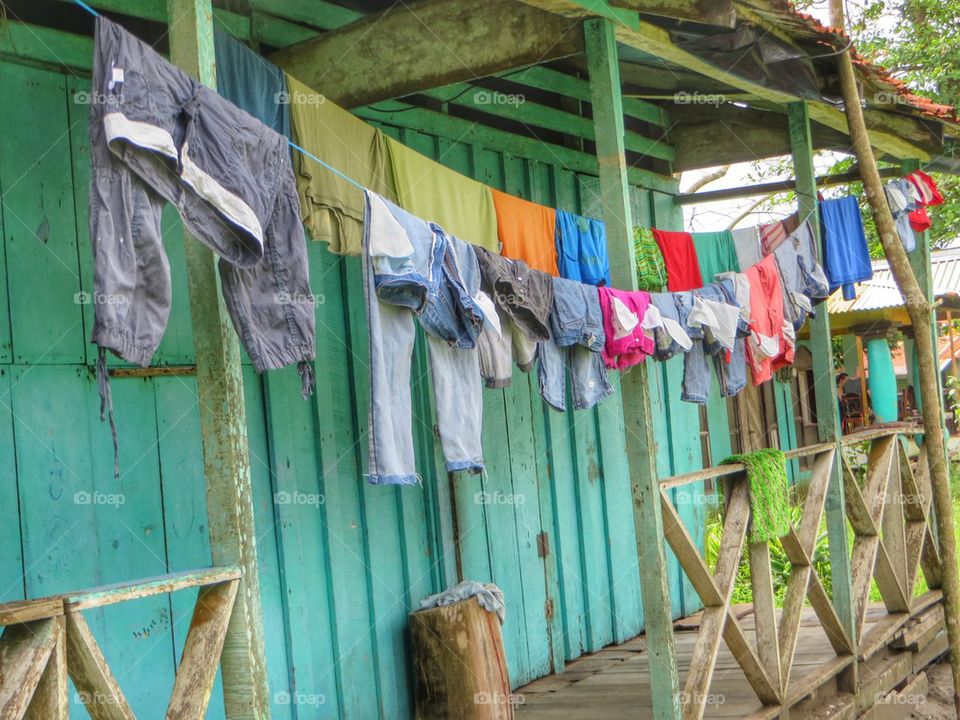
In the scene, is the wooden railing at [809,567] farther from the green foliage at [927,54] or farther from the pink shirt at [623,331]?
the green foliage at [927,54]

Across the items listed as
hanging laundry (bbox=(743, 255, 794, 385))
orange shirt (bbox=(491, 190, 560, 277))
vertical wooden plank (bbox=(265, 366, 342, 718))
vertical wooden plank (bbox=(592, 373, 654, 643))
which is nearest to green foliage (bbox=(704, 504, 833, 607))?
vertical wooden plank (bbox=(592, 373, 654, 643))

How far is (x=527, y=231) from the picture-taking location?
561 cm

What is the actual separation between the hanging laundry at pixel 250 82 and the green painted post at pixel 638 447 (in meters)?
1.36

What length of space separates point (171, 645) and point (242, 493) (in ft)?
4.81

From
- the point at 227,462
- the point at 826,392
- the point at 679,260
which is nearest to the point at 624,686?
the point at 826,392

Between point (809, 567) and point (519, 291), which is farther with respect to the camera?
point (809, 567)

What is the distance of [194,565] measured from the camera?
4.38 m

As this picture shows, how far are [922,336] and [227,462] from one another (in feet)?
16.8

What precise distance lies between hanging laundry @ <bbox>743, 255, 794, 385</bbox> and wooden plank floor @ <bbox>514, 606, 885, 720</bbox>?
1726 millimetres

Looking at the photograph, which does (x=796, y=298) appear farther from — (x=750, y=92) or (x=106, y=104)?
(x=106, y=104)

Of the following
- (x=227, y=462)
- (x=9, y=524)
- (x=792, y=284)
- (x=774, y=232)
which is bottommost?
(x=9, y=524)

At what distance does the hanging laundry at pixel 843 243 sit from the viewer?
679 centimetres

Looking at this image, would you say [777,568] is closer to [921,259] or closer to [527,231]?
[921,259]

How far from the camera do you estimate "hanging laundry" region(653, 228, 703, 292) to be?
6.81 metres
